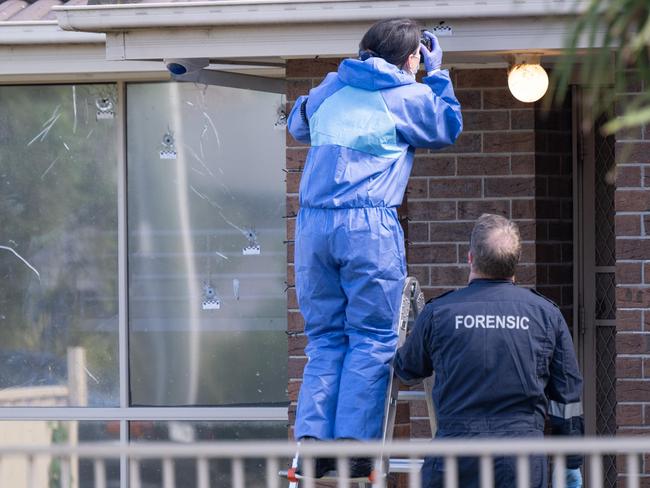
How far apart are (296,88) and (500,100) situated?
3.27 feet

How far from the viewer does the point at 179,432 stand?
7.50m

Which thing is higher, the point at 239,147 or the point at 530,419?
the point at 239,147

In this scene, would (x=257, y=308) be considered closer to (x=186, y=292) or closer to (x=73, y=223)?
(x=186, y=292)

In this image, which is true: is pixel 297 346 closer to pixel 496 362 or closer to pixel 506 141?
pixel 506 141

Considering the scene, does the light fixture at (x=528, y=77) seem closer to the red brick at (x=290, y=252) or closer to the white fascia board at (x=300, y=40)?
the white fascia board at (x=300, y=40)

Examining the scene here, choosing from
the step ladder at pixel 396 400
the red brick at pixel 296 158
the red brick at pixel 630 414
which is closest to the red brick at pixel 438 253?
the red brick at pixel 296 158

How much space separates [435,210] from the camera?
6320 mm

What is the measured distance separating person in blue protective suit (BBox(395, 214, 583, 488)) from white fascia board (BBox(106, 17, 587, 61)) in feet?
3.64

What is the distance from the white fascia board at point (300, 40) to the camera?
5.38m

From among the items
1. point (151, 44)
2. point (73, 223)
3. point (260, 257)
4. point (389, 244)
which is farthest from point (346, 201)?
point (73, 223)

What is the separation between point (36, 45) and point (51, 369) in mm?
1923

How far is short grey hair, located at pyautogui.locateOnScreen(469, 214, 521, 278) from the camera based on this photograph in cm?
451

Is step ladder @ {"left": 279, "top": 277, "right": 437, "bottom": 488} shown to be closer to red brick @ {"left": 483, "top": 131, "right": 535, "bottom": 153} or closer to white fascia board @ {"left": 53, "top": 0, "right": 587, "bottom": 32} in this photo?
white fascia board @ {"left": 53, "top": 0, "right": 587, "bottom": 32}

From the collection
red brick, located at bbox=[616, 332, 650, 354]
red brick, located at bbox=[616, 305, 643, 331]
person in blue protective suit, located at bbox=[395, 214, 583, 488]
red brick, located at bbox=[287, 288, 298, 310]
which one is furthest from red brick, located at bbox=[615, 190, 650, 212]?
red brick, located at bbox=[287, 288, 298, 310]
